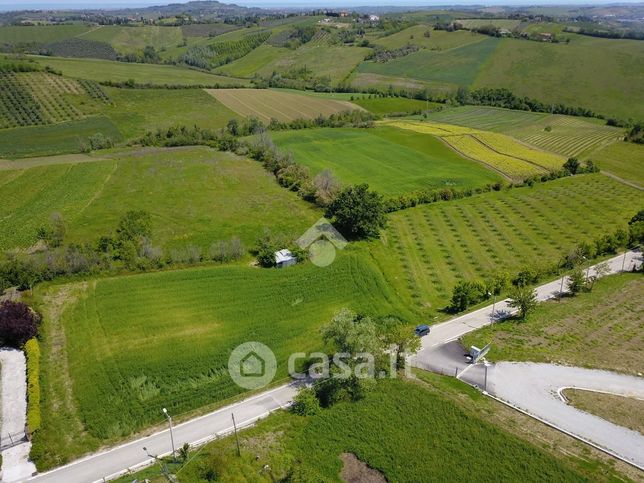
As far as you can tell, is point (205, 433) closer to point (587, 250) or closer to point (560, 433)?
point (560, 433)

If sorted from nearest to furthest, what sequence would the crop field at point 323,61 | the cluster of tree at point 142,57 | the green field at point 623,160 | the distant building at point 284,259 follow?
the distant building at point 284,259 → the green field at point 623,160 → the crop field at point 323,61 → the cluster of tree at point 142,57

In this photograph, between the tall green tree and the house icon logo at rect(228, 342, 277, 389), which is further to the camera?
the tall green tree

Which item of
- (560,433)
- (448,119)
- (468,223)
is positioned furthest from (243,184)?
(448,119)

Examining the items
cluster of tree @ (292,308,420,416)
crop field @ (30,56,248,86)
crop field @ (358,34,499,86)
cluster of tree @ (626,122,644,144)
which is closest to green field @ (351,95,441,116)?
crop field @ (358,34,499,86)

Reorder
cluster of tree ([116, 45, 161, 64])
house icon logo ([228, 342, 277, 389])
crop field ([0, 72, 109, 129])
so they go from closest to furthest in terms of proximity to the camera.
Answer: house icon logo ([228, 342, 277, 389]) → crop field ([0, 72, 109, 129]) → cluster of tree ([116, 45, 161, 64])

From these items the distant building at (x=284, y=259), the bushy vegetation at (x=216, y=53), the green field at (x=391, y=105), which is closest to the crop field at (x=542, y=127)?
the green field at (x=391, y=105)

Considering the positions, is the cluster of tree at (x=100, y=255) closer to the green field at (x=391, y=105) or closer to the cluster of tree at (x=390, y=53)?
the green field at (x=391, y=105)

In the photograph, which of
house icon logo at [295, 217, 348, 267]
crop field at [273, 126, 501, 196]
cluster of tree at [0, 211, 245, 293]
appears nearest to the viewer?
cluster of tree at [0, 211, 245, 293]

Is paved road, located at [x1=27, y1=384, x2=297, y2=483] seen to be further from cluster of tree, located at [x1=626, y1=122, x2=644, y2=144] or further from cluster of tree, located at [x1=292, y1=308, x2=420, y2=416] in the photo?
cluster of tree, located at [x1=626, y1=122, x2=644, y2=144]
